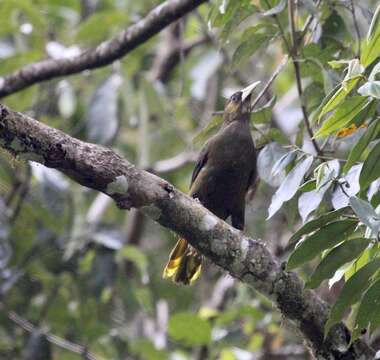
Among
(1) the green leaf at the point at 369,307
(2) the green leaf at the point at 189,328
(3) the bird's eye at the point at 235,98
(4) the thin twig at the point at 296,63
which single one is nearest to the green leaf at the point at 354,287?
(1) the green leaf at the point at 369,307

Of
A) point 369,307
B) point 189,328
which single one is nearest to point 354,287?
point 369,307

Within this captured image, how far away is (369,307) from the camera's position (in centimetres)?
224

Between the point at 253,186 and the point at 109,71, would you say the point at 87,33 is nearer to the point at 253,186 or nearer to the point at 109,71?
the point at 109,71

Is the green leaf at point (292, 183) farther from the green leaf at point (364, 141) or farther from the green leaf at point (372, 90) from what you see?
the green leaf at point (372, 90)

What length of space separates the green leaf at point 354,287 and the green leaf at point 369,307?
1.5 inches

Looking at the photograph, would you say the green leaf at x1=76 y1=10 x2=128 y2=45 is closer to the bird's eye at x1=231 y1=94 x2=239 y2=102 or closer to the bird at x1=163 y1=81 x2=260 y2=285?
the bird's eye at x1=231 y1=94 x2=239 y2=102

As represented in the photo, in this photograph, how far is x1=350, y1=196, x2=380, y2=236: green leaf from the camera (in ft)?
6.63

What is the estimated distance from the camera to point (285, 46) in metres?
3.26

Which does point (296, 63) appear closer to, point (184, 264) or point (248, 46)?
point (248, 46)

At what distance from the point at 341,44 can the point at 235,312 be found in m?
1.69

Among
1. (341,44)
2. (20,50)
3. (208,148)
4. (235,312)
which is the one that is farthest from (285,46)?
(20,50)

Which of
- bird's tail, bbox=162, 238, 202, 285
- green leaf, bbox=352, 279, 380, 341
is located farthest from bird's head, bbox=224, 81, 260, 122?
green leaf, bbox=352, 279, 380, 341

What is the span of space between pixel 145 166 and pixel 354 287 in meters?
2.37

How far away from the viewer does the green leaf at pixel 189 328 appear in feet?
13.7
